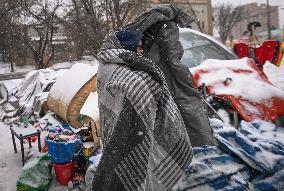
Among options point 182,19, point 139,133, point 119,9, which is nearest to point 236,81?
point 182,19

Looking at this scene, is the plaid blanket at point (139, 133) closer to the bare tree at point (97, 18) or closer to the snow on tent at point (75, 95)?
the snow on tent at point (75, 95)

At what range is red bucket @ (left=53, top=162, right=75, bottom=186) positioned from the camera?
15.4ft

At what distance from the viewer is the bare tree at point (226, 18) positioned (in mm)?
46875

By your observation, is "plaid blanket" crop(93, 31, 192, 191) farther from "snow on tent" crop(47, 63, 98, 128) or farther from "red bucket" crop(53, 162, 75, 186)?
"snow on tent" crop(47, 63, 98, 128)

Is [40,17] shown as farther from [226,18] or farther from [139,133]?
[226,18]

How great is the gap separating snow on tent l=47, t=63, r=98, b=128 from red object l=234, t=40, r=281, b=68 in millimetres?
3010

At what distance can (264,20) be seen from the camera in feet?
287

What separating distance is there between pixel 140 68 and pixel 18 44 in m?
37.3

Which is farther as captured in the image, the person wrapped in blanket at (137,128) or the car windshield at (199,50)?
the car windshield at (199,50)

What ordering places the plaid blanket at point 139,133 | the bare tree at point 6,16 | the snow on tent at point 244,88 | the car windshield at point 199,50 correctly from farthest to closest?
the bare tree at point 6,16 → the car windshield at point 199,50 → the snow on tent at point 244,88 → the plaid blanket at point 139,133

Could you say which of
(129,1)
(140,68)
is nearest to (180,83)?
(140,68)

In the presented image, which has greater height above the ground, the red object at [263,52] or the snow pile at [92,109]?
the red object at [263,52]

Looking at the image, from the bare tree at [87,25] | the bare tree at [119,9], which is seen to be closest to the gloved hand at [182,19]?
the bare tree at [87,25]

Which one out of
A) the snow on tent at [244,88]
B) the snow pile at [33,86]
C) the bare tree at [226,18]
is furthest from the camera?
the bare tree at [226,18]
